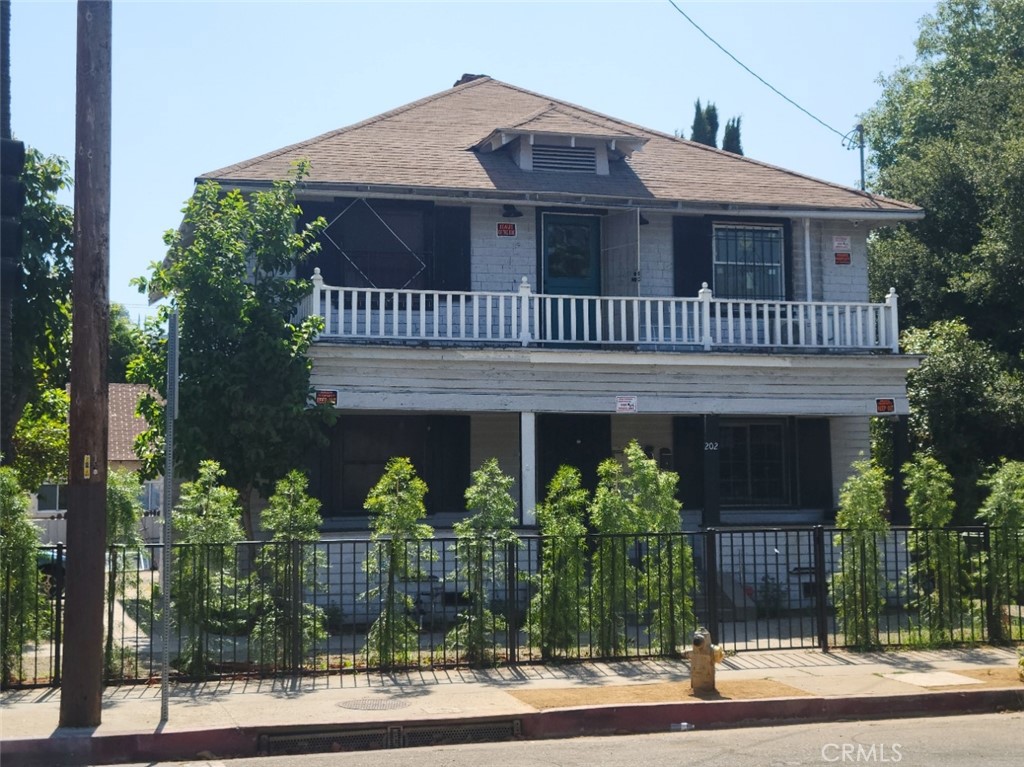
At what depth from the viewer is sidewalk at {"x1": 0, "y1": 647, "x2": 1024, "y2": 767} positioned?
932 cm

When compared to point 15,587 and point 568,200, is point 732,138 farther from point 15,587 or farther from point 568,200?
point 15,587

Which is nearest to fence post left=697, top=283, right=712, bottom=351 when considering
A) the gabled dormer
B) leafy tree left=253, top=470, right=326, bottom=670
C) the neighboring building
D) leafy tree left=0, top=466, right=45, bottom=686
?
the gabled dormer

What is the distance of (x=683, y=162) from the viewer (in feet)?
71.5

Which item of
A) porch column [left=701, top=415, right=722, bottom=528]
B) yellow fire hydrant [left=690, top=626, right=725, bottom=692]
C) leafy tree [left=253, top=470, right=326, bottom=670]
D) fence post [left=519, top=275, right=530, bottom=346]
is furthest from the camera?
porch column [left=701, top=415, right=722, bottom=528]

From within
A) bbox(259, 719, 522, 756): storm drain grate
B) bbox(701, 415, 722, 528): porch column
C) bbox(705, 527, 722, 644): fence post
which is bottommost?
bbox(259, 719, 522, 756): storm drain grate

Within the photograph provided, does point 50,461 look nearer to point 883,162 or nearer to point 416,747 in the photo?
point 416,747

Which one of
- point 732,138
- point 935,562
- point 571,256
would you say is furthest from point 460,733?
point 732,138

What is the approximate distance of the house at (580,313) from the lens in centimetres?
1783

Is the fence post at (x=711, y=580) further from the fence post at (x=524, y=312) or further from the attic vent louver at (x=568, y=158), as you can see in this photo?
the attic vent louver at (x=568, y=158)

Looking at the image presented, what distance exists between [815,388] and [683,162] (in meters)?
5.21

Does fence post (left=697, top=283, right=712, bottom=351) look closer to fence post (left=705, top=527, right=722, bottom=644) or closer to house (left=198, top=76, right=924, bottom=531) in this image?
house (left=198, top=76, right=924, bottom=531)

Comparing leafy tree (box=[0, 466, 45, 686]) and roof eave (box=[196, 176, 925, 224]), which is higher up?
roof eave (box=[196, 176, 925, 224])

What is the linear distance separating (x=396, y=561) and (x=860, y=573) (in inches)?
205

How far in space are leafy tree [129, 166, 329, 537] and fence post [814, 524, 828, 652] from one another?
22.4 ft
